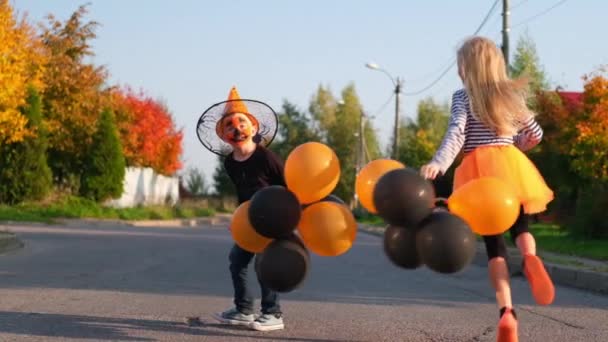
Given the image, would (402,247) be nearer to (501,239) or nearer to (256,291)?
(501,239)

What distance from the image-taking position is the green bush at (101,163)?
113 ft

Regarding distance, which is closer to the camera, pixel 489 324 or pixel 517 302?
pixel 489 324

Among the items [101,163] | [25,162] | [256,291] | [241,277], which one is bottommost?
[256,291]

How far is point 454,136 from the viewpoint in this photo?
528 cm

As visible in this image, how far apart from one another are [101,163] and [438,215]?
31.0 m

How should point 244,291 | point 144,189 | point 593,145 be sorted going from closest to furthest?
1. point 244,291
2. point 593,145
3. point 144,189

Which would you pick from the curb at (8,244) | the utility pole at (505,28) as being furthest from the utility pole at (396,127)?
the curb at (8,244)

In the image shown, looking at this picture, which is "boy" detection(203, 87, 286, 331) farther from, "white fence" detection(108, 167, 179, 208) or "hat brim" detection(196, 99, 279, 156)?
"white fence" detection(108, 167, 179, 208)

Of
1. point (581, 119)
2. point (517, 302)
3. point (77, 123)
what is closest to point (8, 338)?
point (517, 302)

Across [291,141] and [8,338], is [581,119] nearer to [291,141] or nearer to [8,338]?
[8,338]

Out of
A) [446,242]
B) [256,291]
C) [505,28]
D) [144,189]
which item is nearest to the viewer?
[446,242]

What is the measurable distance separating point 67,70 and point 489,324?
29.8 metres

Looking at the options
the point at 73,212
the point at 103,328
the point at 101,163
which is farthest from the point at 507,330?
the point at 101,163

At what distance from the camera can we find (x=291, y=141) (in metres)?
77.3
